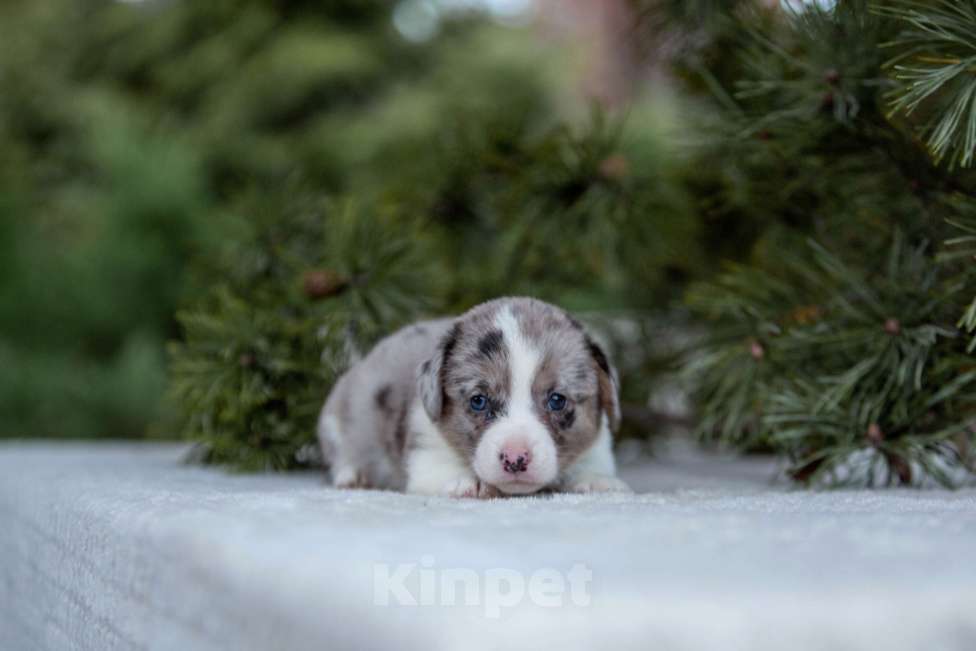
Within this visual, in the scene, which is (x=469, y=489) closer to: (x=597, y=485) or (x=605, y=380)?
(x=597, y=485)

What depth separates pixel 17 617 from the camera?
1.77 m

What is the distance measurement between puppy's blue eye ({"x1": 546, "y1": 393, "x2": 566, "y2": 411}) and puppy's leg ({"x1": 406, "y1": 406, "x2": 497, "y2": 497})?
0.60 feet

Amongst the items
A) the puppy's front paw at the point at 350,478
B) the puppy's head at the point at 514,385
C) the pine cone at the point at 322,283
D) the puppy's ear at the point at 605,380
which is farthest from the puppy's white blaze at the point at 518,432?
the pine cone at the point at 322,283

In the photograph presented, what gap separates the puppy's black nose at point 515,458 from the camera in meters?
1.72

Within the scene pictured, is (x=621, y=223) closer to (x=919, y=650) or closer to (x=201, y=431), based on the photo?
(x=201, y=431)

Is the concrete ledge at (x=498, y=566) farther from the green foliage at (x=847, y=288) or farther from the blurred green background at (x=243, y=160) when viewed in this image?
the blurred green background at (x=243, y=160)

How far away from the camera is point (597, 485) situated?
1.89 metres

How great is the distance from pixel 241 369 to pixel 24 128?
4461 millimetres

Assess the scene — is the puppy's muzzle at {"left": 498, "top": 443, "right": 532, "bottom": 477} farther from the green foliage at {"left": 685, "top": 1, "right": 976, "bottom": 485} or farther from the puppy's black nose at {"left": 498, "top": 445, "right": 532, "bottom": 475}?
the green foliage at {"left": 685, "top": 1, "right": 976, "bottom": 485}

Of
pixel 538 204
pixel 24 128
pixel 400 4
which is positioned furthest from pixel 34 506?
pixel 400 4

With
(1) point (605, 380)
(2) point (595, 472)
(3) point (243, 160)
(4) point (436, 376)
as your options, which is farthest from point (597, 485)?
(3) point (243, 160)

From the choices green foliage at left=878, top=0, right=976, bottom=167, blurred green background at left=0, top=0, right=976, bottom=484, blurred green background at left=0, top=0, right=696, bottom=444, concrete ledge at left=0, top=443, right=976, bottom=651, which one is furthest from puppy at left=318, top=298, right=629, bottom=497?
green foliage at left=878, top=0, right=976, bottom=167

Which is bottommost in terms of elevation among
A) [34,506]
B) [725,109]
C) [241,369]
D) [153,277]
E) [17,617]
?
[17,617]

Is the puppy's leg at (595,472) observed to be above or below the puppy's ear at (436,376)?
below
